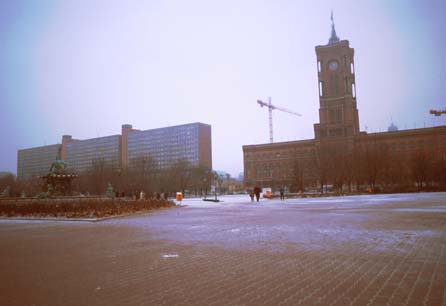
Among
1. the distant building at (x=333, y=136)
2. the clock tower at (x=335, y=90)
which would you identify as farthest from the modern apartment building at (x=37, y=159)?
the clock tower at (x=335, y=90)

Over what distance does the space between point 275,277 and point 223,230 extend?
673cm

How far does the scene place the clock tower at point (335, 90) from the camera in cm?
11631

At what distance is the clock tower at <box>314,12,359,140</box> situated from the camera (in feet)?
382

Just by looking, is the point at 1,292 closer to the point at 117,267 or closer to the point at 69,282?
the point at 69,282

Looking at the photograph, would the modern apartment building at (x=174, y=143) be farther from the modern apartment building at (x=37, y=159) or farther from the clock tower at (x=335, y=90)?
the clock tower at (x=335, y=90)

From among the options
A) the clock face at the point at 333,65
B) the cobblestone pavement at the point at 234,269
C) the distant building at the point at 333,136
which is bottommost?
the cobblestone pavement at the point at 234,269

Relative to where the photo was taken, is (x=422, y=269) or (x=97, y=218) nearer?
(x=422, y=269)

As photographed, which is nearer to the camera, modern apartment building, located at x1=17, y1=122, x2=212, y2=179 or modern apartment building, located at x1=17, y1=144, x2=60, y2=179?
modern apartment building, located at x1=17, y1=122, x2=212, y2=179

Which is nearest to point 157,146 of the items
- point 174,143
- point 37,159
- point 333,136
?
point 174,143

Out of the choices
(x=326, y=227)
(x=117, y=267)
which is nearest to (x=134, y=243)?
(x=117, y=267)

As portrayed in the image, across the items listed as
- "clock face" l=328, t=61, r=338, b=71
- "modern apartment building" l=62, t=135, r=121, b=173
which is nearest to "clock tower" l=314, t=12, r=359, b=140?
"clock face" l=328, t=61, r=338, b=71

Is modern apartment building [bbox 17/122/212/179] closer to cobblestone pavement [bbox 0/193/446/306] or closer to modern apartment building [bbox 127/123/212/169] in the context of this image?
modern apartment building [bbox 127/123/212/169]

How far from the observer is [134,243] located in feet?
32.9

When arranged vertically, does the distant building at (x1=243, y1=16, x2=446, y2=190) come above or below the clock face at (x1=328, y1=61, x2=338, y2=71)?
below
